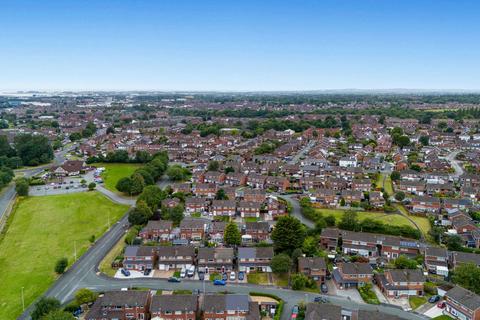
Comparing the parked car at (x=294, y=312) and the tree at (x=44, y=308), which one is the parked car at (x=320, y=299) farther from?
the tree at (x=44, y=308)

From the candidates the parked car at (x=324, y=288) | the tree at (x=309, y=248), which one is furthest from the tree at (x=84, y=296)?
the tree at (x=309, y=248)

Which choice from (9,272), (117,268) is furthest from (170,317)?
(9,272)

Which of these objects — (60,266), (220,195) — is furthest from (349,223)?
(60,266)

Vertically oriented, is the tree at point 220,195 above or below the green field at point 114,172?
above

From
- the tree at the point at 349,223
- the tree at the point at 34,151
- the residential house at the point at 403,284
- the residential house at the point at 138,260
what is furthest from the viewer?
the tree at the point at 34,151

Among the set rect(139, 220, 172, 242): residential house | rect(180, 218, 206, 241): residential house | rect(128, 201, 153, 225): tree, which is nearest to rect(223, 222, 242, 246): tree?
rect(180, 218, 206, 241): residential house

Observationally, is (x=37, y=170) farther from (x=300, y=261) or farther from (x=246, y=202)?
(x=300, y=261)

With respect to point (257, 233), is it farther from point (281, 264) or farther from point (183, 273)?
point (183, 273)
